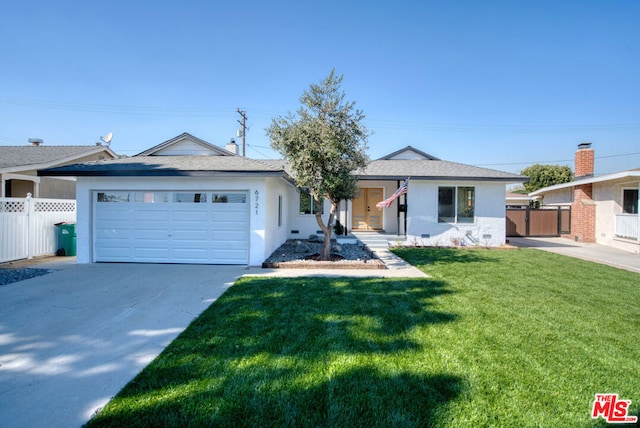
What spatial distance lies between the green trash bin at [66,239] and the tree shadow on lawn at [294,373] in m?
8.28

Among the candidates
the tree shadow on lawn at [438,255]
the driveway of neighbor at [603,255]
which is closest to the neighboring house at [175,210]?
the tree shadow on lawn at [438,255]

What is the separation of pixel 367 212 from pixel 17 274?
46.8 ft

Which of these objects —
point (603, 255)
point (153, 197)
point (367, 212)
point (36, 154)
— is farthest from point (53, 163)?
point (603, 255)

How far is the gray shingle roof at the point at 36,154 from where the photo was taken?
11623mm

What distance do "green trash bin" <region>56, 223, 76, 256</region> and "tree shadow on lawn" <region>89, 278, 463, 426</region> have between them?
8284 mm

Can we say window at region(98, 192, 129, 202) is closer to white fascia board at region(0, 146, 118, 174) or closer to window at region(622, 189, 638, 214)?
white fascia board at region(0, 146, 118, 174)

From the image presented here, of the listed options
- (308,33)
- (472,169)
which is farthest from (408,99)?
(308,33)

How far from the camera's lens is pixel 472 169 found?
536 inches

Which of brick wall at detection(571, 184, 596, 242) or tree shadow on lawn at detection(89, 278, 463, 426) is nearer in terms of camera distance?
tree shadow on lawn at detection(89, 278, 463, 426)

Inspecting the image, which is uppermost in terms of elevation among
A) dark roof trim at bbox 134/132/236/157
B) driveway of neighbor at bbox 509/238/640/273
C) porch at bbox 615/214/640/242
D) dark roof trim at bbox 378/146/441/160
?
dark roof trim at bbox 378/146/441/160

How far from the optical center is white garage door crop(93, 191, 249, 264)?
8.64 m

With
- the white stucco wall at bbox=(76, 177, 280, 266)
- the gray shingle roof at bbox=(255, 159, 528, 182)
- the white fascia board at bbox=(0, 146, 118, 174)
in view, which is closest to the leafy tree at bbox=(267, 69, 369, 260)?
the white stucco wall at bbox=(76, 177, 280, 266)

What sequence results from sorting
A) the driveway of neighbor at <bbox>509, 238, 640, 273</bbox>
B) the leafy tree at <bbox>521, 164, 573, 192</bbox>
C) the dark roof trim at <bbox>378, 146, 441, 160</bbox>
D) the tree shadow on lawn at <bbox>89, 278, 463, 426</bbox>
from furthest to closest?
1. the leafy tree at <bbox>521, 164, 573, 192</bbox>
2. the dark roof trim at <bbox>378, 146, 441, 160</bbox>
3. the driveway of neighbor at <bbox>509, 238, 640, 273</bbox>
4. the tree shadow on lawn at <bbox>89, 278, 463, 426</bbox>

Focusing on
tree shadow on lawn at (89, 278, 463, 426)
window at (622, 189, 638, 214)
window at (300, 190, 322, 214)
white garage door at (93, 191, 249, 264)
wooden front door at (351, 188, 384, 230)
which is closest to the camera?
tree shadow on lawn at (89, 278, 463, 426)
